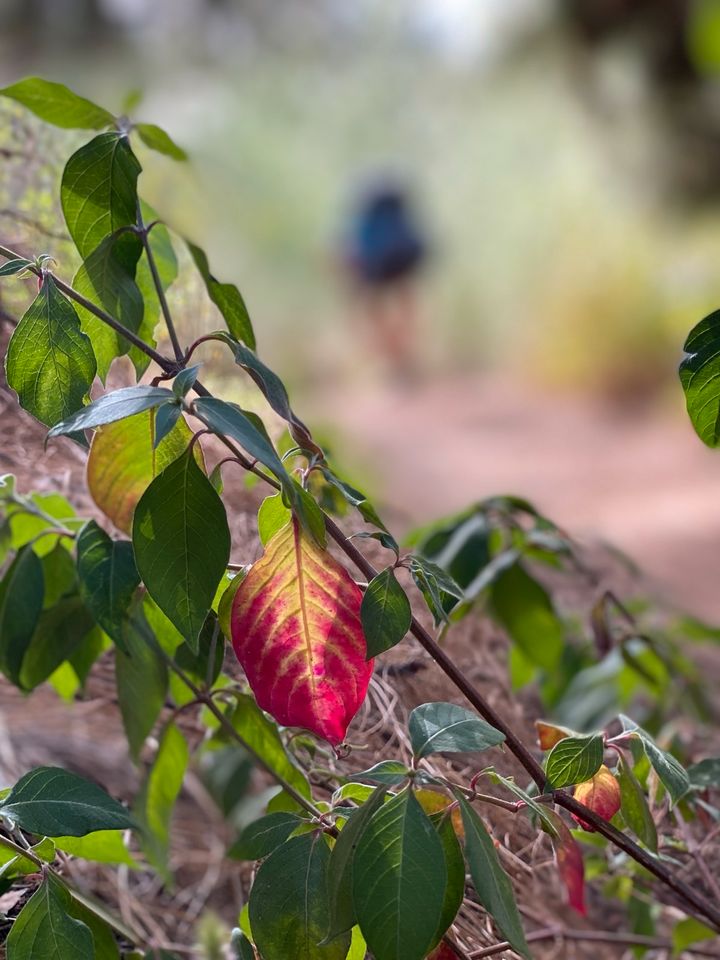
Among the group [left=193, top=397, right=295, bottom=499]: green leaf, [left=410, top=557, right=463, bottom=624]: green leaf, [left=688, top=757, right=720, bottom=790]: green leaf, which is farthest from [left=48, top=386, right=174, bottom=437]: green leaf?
[left=688, top=757, right=720, bottom=790]: green leaf

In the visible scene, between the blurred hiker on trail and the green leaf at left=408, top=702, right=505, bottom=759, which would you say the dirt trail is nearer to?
the blurred hiker on trail

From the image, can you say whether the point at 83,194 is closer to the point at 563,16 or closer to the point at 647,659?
the point at 647,659

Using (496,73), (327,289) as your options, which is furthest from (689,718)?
(496,73)

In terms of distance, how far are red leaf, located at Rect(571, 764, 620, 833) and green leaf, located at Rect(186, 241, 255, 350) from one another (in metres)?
0.24

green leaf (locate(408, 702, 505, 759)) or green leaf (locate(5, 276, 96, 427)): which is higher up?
green leaf (locate(5, 276, 96, 427))

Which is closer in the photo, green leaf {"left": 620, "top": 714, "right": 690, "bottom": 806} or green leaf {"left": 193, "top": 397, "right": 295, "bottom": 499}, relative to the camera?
green leaf {"left": 193, "top": 397, "right": 295, "bottom": 499}

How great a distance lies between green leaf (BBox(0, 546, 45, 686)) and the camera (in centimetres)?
61

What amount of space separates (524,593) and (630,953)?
271mm

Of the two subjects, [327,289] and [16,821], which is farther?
[327,289]

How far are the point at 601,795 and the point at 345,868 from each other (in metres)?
0.13

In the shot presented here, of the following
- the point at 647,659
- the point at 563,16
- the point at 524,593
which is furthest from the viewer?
the point at 563,16

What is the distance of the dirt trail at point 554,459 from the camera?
13.4 ft

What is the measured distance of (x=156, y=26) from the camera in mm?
11766

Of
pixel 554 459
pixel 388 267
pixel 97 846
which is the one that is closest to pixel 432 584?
pixel 97 846
